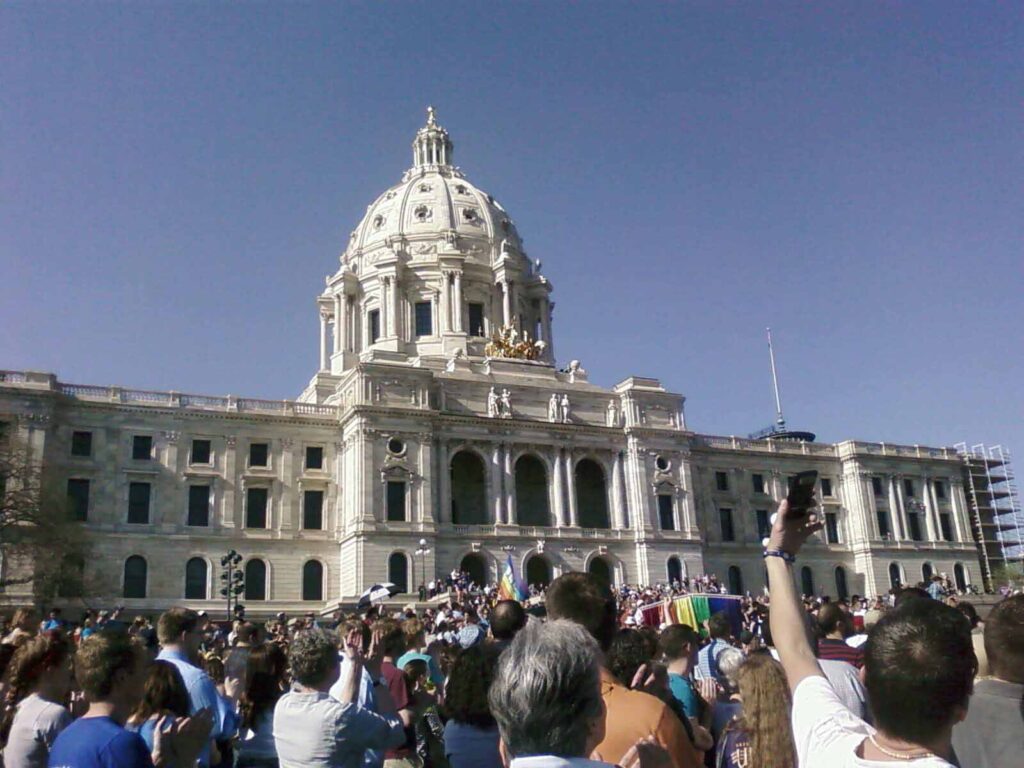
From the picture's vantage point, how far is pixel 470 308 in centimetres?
7312

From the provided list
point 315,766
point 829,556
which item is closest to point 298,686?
point 315,766

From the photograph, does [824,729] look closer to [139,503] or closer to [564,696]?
[564,696]

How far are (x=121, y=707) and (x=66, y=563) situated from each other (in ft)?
147

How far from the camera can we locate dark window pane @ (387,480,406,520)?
53062 mm

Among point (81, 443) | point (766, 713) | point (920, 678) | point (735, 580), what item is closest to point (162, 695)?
point (766, 713)

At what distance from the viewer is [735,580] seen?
210ft

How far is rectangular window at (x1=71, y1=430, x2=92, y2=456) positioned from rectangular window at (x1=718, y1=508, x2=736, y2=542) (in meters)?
39.9

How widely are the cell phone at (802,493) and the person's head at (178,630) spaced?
6.09 meters

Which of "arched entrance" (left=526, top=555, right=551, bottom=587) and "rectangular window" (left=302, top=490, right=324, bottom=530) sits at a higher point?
"rectangular window" (left=302, top=490, right=324, bottom=530)

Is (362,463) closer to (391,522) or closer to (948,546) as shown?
(391,522)

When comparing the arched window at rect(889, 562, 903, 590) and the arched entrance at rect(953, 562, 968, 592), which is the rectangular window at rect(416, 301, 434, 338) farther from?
the arched entrance at rect(953, 562, 968, 592)

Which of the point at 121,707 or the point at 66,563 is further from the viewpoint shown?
the point at 66,563

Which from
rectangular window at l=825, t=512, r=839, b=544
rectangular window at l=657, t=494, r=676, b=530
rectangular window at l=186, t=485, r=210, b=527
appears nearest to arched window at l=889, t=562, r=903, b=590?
rectangular window at l=825, t=512, r=839, b=544

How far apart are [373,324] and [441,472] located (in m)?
21.3
